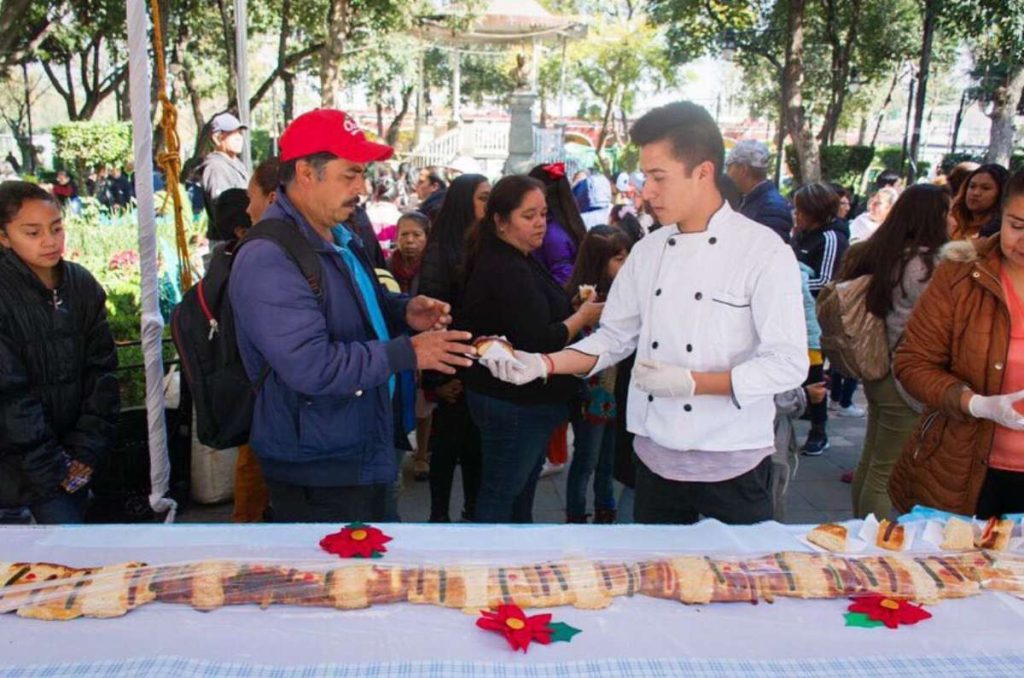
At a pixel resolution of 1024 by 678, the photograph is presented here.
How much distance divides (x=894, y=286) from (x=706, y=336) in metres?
1.60

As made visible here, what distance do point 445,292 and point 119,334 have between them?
2.58m

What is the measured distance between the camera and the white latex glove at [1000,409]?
6.55ft

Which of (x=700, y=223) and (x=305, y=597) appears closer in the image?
(x=305, y=597)

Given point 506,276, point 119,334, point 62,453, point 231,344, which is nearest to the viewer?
point 231,344

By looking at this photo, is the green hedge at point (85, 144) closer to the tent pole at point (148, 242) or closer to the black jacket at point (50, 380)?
the tent pole at point (148, 242)

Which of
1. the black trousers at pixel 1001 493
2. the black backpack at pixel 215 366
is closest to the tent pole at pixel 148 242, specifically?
the black backpack at pixel 215 366

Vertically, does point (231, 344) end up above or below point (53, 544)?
above

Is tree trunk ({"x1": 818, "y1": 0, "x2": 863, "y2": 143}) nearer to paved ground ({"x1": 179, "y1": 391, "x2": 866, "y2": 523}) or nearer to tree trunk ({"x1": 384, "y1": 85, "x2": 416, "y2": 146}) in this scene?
paved ground ({"x1": 179, "y1": 391, "x2": 866, "y2": 523})

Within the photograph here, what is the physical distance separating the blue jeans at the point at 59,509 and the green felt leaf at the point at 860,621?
7.89 ft

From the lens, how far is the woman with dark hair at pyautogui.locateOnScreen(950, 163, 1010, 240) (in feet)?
13.3

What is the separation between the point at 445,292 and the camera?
353 centimetres

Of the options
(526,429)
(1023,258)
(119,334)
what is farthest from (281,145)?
(119,334)

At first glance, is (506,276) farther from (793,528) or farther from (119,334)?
(119,334)

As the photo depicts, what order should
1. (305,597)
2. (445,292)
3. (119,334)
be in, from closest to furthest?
(305,597) < (445,292) < (119,334)
